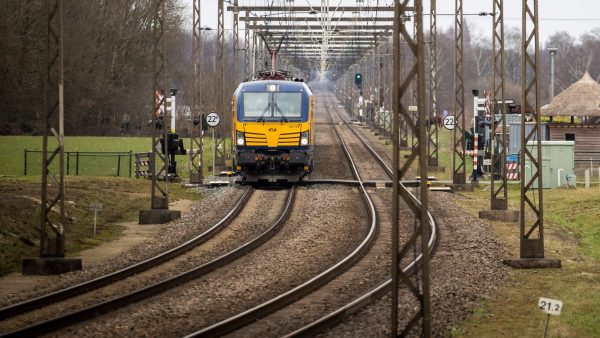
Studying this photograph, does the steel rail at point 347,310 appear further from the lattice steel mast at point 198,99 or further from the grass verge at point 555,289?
the lattice steel mast at point 198,99

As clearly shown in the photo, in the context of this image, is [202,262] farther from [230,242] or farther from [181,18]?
[181,18]

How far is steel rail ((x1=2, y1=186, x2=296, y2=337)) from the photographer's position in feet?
45.0

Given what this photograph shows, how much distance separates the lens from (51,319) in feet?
46.2

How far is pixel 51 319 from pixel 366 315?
14.3 ft

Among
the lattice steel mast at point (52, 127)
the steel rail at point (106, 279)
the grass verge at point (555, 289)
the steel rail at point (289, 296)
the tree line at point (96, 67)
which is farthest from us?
the tree line at point (96, 67)

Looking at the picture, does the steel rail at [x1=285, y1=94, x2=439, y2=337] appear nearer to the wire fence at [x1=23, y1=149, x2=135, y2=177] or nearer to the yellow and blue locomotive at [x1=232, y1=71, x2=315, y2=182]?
the yellow and blue locomotive at [x1=232, y1=71, x2=315, y2=182]

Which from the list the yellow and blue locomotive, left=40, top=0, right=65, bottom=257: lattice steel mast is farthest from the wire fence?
left=40, top=0, right=65, bottom=257: lattice steel mast

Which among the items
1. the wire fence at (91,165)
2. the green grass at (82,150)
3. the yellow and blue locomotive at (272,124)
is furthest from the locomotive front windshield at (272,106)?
the wire fence at (91,165)

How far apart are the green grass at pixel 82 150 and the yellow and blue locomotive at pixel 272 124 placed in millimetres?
11125

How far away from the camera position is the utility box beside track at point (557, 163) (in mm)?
39906

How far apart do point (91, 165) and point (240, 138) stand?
18.1m

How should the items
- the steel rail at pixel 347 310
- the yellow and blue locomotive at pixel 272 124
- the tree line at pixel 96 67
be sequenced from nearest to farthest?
the steel rail at pixel 347 310 → the yellow and blue locomotive at pixel 272 124 → the tree line at pixel 96 67

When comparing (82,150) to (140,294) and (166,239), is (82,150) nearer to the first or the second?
(166,239)

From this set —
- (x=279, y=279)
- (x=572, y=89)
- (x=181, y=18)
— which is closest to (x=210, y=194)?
(x=279, y=279)
